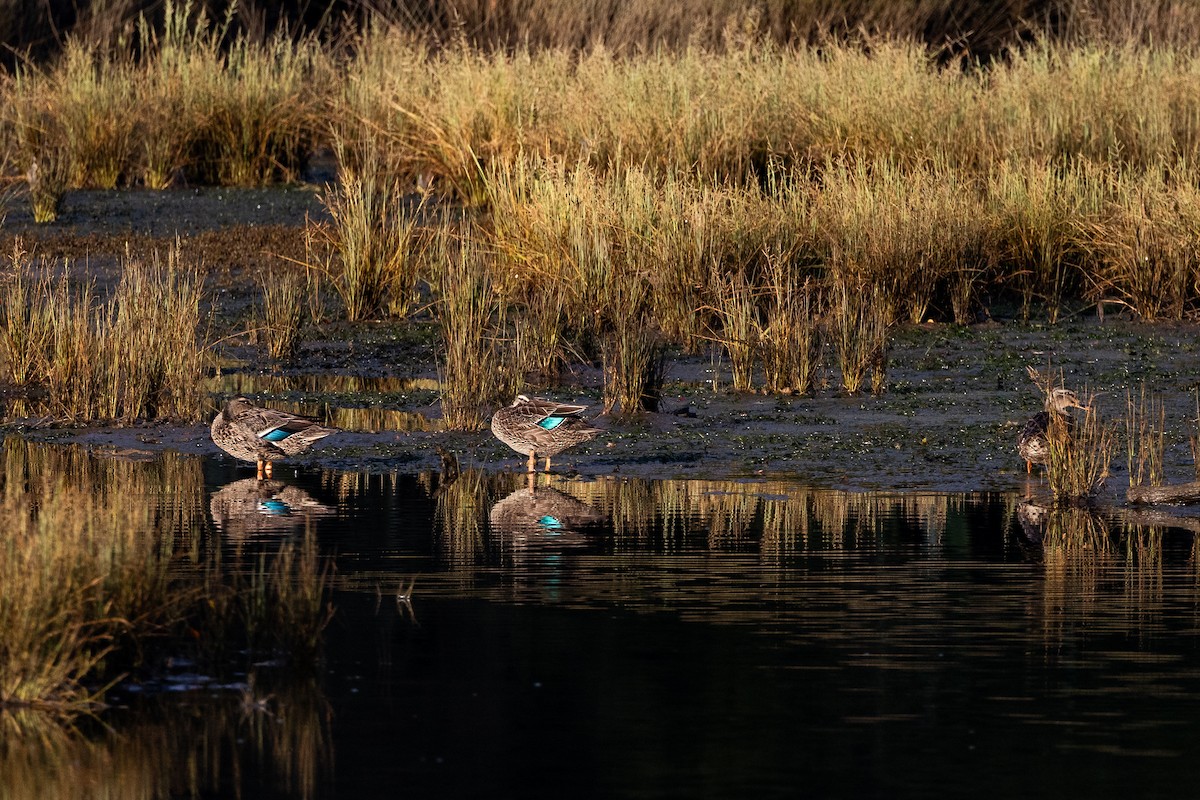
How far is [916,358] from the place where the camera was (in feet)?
51.4

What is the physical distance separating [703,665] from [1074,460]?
4.10 m

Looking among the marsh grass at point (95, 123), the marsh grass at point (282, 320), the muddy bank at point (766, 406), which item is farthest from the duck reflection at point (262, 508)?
the marsh grass at point (95, 123)

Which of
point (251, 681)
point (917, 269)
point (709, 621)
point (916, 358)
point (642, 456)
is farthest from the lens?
point (917, 269)

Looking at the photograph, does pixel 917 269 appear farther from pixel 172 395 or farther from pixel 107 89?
pixel 107 89

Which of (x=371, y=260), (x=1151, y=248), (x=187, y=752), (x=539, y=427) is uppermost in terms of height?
(x=1151, y=248)

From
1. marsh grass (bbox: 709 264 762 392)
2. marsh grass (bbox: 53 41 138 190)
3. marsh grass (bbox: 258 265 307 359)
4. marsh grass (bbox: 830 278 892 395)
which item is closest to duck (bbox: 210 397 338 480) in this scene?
marsh grass (bbox: 709 264 762 392)

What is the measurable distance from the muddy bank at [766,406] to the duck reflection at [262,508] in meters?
0.75

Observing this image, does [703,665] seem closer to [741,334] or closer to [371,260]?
[741,334]

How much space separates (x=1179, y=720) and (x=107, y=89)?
18453 mm

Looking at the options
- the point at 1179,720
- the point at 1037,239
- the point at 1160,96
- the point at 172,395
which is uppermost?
the point at 1160,96

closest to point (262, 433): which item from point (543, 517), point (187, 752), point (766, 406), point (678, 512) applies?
point (543, 517)

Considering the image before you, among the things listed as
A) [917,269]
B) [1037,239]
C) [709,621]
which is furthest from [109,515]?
[1037,239]

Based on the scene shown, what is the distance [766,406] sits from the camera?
14008mm

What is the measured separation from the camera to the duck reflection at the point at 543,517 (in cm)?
1012
